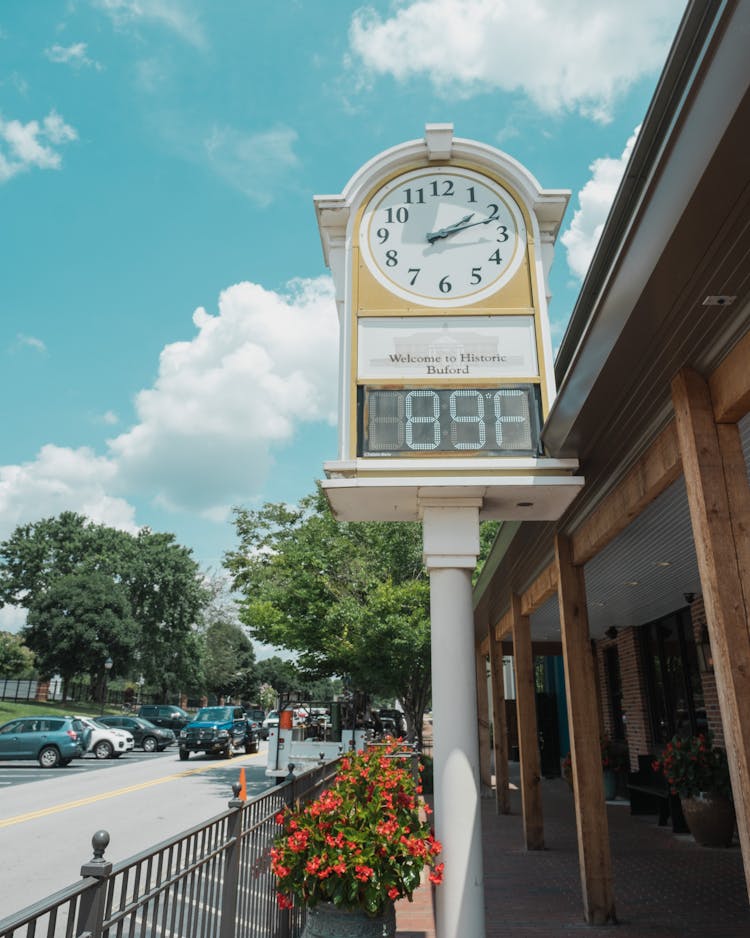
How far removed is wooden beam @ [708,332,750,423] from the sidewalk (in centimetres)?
373

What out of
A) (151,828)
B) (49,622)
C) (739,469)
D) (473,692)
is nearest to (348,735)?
(151,828)

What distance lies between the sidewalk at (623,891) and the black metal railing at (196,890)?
4.72 ft

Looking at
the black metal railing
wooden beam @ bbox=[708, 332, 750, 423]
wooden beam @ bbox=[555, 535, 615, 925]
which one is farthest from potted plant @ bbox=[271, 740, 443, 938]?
wooden beam @ bbox=[708, 332, 750, 423]

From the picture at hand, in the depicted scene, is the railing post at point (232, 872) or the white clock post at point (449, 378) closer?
the railing post at point (232, 872)

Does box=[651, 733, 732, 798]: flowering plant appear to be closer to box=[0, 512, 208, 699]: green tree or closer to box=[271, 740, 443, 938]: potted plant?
box=[271, 740, 443, 938]: potted plant

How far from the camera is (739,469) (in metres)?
3.67

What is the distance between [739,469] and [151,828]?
1066cm

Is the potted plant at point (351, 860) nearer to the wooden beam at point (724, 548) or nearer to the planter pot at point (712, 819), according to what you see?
the wooden beam at point (724, 548)

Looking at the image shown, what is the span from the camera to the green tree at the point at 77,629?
154ft

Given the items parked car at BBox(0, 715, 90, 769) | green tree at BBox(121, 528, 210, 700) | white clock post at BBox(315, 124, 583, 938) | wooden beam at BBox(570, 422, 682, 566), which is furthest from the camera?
green tree at BBox(121, 528, 210, 700)

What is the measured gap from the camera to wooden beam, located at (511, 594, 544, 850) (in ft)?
29.9

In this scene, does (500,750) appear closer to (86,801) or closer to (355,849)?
(86,801)

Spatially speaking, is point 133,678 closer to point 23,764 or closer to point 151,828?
point 23,764

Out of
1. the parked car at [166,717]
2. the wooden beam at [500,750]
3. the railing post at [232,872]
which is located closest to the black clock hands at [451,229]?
the railing post at [232,872]
